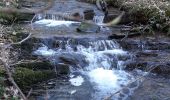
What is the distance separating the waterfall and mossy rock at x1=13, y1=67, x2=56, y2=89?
63 cm

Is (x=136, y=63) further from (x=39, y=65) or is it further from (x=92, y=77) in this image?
(x=39, y=65)

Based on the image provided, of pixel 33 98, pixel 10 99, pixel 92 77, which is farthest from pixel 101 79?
pixel 10 99

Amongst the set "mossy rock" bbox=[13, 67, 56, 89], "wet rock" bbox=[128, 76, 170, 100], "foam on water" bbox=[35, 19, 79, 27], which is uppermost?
"foam on water" bbox=[35, 19, 79, 27]

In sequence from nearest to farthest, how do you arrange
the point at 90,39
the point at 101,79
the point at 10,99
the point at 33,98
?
the point at 10,99, the point at 33,98, the point at 101,79, the point at 90,39

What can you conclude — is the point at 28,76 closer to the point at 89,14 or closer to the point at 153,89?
the point at 153,89

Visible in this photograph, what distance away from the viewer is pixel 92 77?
1034 cm

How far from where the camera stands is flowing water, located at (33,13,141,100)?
9250mm

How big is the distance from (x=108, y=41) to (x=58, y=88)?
3.62m

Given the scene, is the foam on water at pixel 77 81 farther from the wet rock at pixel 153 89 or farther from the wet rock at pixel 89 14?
the wet rock at pixel 89 14

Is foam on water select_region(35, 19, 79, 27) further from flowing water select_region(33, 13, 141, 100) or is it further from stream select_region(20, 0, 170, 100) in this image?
flowing water select_region(33, 13, 141, 100)

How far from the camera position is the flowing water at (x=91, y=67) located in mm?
9250

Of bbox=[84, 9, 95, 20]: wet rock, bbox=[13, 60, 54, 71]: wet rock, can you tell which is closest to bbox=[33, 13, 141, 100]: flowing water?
bbox=[13, 60, 54, 71]: wet rock

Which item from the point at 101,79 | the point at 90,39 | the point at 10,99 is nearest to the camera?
the point at 10,99

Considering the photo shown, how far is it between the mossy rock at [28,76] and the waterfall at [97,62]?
628 mm
